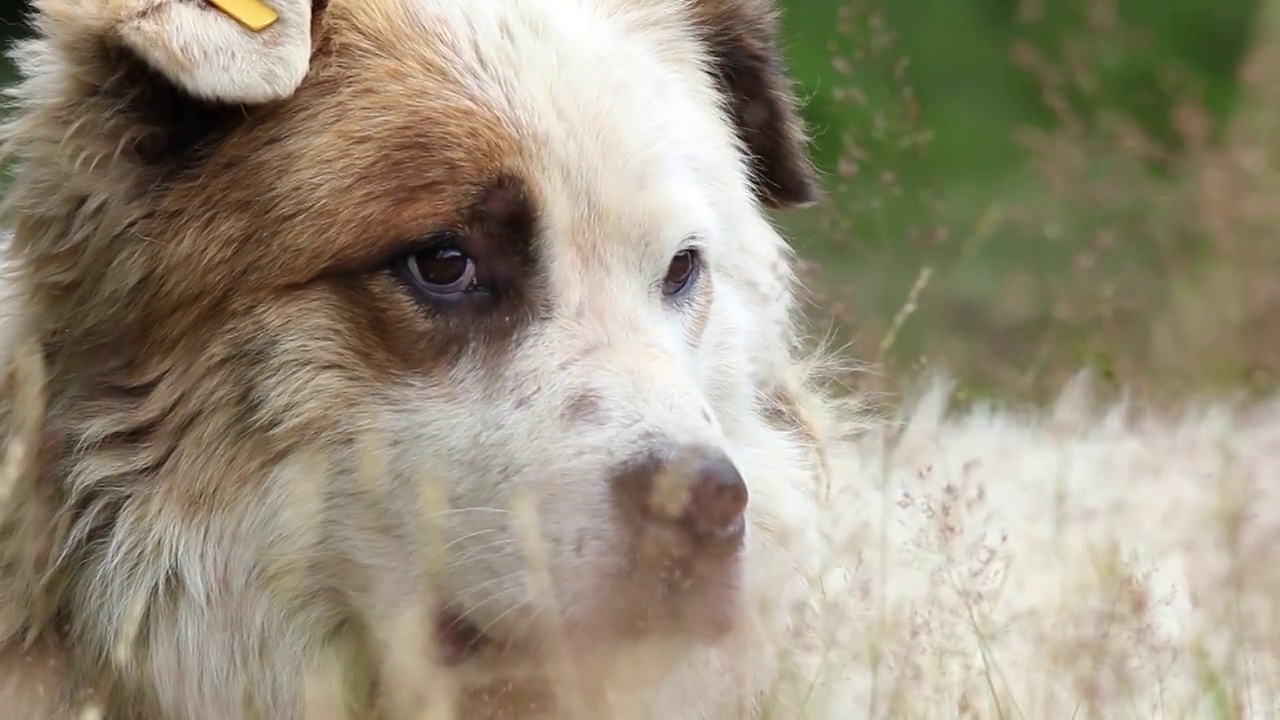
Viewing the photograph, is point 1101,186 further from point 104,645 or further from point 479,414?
point 104,645

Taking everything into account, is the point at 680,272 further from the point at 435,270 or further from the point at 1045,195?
the point at 1045,195

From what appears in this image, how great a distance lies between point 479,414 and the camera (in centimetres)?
280

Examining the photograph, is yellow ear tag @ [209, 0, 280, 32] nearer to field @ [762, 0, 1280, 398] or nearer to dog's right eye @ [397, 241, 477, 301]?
dog's right eye @ [397, 241, 477, 301]

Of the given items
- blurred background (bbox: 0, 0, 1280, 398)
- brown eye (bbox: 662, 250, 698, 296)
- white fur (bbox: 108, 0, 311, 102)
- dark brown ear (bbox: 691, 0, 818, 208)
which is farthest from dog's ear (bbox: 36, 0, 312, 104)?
blurred background (bbox: 0, 0, 1280, 398)

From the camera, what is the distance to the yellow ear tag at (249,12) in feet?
8.74

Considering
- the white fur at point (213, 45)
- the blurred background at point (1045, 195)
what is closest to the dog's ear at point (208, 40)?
the white fur at point (213, 45)

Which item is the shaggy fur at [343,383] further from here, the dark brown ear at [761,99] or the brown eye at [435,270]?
the dark brown ear at [761,99]

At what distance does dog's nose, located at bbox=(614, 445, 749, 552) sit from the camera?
2578mm

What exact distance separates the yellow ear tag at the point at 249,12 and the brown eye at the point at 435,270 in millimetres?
436

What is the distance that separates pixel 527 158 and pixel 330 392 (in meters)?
0.51

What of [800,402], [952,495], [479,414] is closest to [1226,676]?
[952,495]

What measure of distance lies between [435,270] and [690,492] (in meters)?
0.60

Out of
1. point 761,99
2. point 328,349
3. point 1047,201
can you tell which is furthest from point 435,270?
point 1047,201

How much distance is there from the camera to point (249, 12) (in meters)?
2.68
